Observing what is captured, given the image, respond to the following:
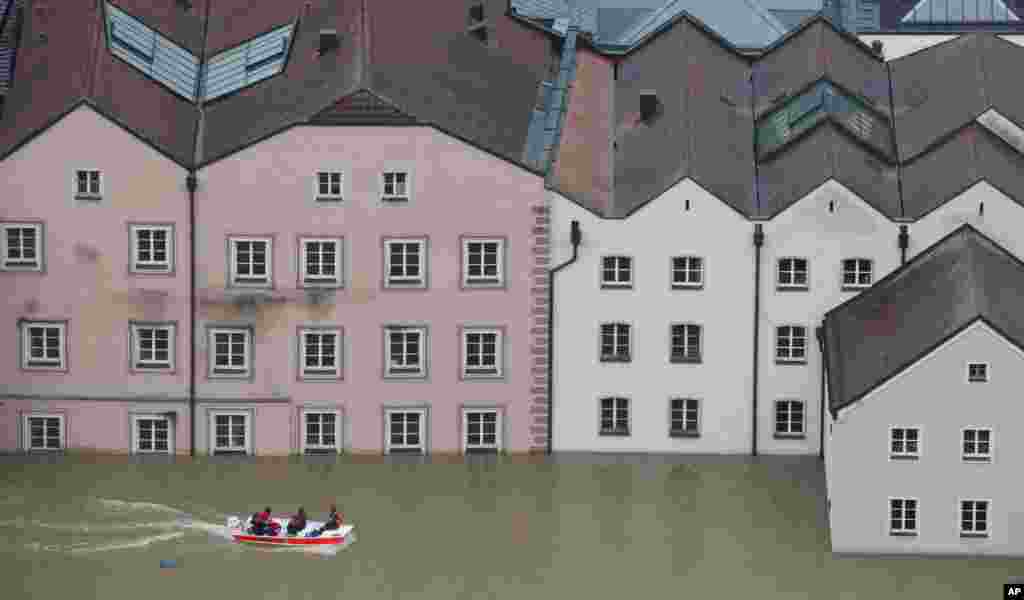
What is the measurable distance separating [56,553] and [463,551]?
1543 cm

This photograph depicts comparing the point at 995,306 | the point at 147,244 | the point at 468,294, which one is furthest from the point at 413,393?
the point at 995,306

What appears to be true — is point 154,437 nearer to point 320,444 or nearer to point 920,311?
point 320,444

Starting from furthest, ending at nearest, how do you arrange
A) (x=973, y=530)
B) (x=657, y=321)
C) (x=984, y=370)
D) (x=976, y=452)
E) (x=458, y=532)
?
(x=657, y=321) → (x=458, y=532) → (x=973, y=530) → (x=976, y=452) → (x=984, y=370)

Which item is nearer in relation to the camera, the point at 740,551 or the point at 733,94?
the point at 740,551

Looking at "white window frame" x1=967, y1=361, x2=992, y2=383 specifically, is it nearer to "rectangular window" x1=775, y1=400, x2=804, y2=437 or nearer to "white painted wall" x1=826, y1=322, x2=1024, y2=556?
"white painted wall" x1=826, y1=322, x2=1024, y2=556

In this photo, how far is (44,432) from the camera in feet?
424

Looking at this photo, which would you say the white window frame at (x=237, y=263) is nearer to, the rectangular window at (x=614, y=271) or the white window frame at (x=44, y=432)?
the white window frame at (x=44, y=432)

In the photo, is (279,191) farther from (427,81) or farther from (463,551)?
(463,551)

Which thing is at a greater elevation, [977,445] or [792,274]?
[792,274]

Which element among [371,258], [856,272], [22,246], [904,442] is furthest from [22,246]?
[904,442]

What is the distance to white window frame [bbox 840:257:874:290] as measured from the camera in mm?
127688

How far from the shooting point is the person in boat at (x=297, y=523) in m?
117

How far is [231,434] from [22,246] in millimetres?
11764

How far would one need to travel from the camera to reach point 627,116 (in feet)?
437
